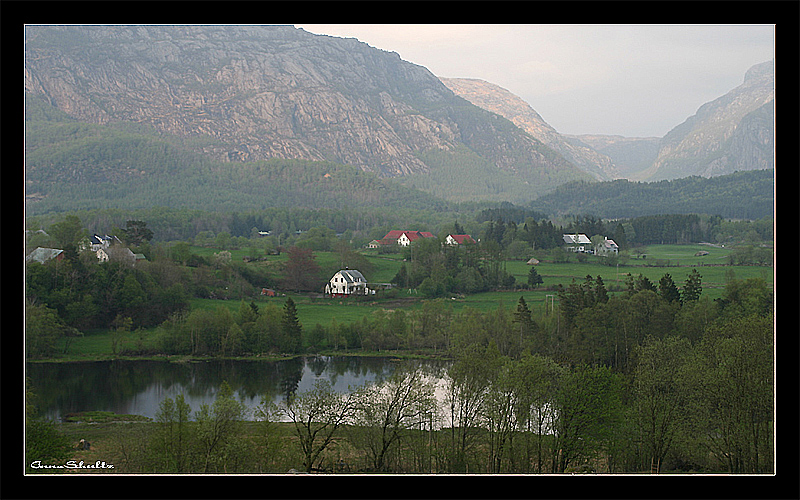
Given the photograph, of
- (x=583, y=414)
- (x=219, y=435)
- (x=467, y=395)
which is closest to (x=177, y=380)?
(x=219, y=435)

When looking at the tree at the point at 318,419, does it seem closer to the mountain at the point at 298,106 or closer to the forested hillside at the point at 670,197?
the forested hillside at the point at 670,197

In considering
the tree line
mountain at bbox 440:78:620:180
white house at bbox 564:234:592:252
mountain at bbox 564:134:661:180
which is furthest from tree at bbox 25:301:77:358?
mountain at bbox 564:134:661:180

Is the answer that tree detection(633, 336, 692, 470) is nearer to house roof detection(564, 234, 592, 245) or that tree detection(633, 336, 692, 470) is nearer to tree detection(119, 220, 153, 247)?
house roof detection(564, 234, 592, 245)

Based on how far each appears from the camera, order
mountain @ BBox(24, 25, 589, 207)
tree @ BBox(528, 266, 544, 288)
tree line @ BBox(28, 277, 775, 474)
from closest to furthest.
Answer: tree line @ BBox(28, 277, 775, 474) < tree @ BBox(528, 266, 544, 288) < mountain @ BBox(24, 25, 589, 207)

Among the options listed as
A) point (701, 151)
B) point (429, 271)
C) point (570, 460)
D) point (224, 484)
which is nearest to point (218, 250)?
point (429, 271)
